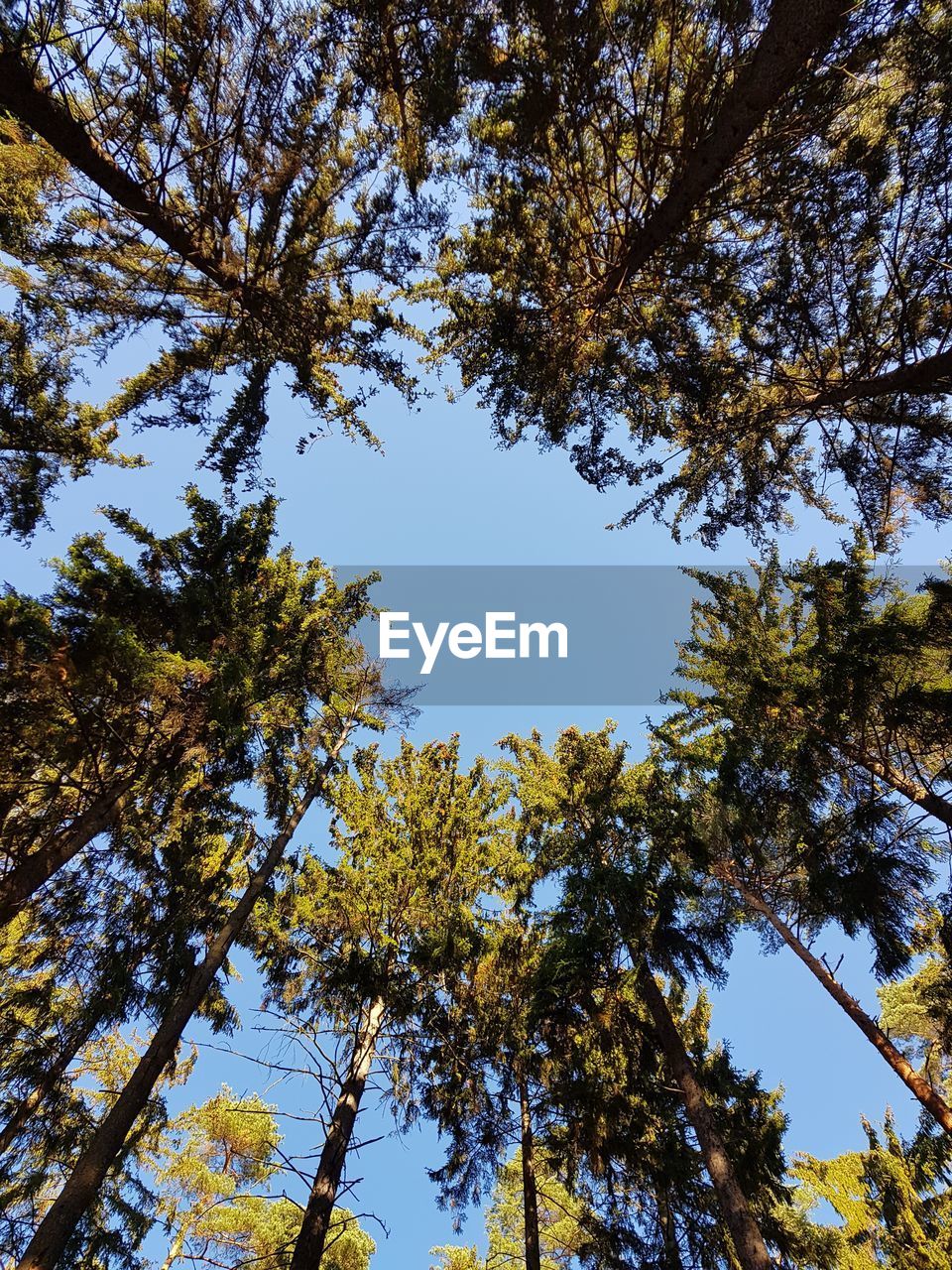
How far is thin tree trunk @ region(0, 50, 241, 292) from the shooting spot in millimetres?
3768

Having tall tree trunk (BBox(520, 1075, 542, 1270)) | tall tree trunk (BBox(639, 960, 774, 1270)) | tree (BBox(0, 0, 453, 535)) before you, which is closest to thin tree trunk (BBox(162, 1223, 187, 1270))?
tall tree trunk (BBox(520, 1075, 542, 1270))

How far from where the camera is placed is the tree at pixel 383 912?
6922 mm

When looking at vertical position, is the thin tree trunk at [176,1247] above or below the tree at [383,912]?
below

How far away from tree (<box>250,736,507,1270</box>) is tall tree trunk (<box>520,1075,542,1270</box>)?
6.01 feet

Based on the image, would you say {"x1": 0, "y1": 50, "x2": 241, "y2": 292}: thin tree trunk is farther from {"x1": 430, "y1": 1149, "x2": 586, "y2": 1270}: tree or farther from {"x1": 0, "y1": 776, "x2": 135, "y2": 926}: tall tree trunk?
{"x1": 430, "y1": 1149, "x2": 586, "y2": 1270}: tree

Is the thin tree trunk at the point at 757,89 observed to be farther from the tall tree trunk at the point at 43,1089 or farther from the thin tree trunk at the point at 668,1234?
the thin tree trunk at the point at 668,1234

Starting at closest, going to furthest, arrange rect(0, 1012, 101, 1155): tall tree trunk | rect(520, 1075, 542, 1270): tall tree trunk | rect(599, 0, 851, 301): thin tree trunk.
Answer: rect(599, 0, 851, 301): thin tree trunk → rect(0, 1012, 101, 1155): tall tree trunk → rect(520, 1075, 542, 1270): tall tree trunk

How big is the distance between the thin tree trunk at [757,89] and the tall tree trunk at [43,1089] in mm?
10043

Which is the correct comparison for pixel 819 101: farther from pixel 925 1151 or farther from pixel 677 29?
pixel 925 1151

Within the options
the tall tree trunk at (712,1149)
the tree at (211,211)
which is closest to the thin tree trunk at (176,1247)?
the tall tree trunk at (712,1149)

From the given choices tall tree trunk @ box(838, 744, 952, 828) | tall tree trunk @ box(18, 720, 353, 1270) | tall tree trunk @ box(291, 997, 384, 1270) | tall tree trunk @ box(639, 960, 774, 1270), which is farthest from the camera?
tall tree trunk @ box(838, 744, 952, 828)

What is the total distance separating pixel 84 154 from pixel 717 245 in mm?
6383

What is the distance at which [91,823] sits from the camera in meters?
5.48

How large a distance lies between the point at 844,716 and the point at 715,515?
3.11 m
